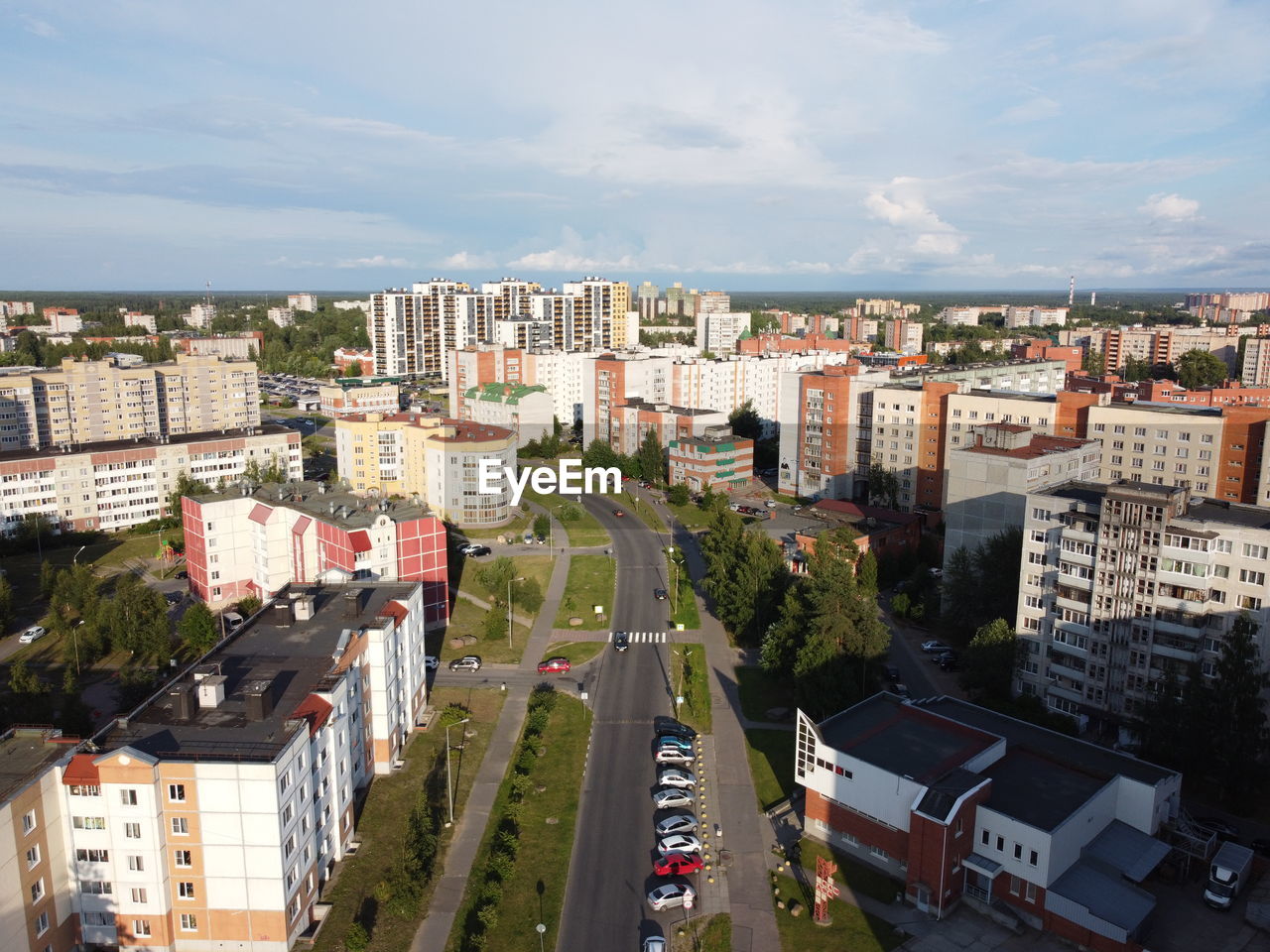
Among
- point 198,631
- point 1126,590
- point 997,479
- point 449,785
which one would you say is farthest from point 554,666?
point 1126,590

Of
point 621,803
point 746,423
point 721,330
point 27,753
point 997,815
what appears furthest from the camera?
point 721,330

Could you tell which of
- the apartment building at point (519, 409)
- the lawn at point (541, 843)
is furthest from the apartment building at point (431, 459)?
the lawn at point (541, 843)

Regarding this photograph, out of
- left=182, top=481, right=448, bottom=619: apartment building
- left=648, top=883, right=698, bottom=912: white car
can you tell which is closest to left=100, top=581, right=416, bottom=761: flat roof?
left=182, top=481, right=448, bottom=619: apartment building

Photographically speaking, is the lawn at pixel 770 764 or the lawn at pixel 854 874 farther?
the lawn at pixel 770 764

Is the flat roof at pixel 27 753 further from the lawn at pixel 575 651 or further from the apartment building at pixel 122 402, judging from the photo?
the apartment building at pixel 122 402

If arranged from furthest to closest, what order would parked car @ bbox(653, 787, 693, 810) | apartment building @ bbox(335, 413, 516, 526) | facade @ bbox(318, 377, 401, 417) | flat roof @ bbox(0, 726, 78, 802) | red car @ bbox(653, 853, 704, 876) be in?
1. facade @ bbox(318, 377, 401, 417)
2. apartment building @ bbox(335, 413, 516, 526)
3. parked car @ bbox(653, 787, 693, 810)
4. red car @ bbox(653, 853, 704, 876)
5. flat roof @ bbox(0, 726, 78, 802)

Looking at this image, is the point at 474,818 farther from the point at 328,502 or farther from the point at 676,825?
the point at 328,502

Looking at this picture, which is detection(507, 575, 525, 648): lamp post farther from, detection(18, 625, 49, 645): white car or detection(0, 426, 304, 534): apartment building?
detection(0, 426, 304, 534): apartment building
